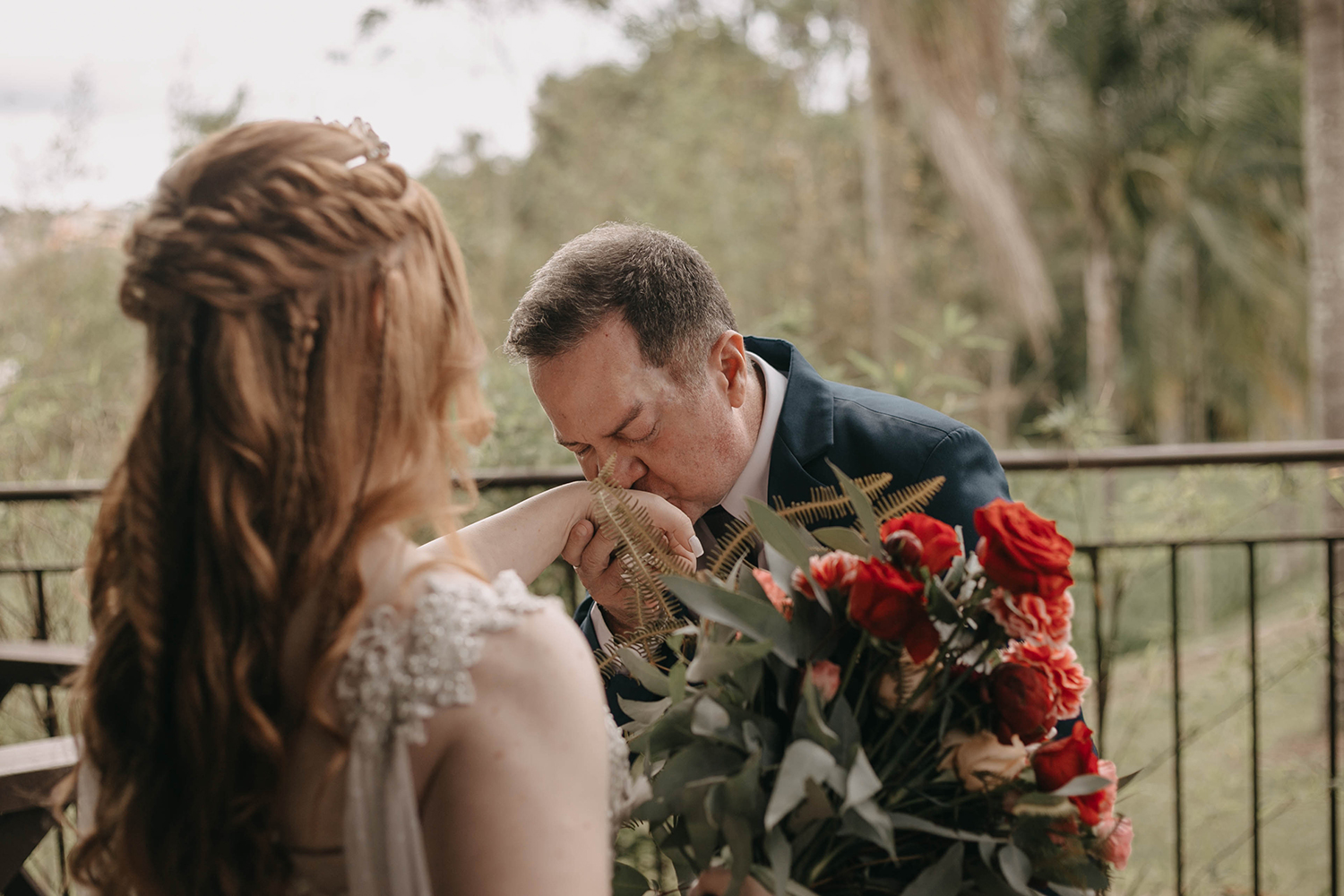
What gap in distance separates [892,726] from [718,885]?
214mm

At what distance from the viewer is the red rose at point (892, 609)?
0.87m

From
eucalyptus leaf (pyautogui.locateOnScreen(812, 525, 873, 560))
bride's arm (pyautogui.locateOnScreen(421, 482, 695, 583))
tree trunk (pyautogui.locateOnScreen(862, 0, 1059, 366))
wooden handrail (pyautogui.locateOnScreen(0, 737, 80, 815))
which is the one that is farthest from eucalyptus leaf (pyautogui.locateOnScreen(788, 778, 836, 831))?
tree trunk (pyautogui.locateOnScreen(862, 0, 1059, 366))

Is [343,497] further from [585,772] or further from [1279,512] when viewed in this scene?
[1279,512]

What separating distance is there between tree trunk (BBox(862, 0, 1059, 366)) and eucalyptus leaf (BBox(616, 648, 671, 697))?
3192mm

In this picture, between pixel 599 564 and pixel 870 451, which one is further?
pixel 870 451

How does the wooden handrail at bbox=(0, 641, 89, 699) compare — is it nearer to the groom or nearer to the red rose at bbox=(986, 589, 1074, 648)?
the groom

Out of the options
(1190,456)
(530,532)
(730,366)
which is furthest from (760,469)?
(1190,456)

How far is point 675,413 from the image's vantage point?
5.35ft

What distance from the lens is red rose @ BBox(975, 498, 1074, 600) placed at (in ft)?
2.79

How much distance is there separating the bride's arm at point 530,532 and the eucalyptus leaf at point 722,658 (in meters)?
0.54

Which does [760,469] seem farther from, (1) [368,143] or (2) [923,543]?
(1) [368,143]

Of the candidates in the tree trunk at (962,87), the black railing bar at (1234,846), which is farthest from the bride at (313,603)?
the tree trunk at (962,87)

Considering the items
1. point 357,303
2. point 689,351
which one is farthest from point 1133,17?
point 357,303

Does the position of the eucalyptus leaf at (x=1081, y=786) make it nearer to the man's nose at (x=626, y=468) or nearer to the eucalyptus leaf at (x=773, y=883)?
the eucalyptus leaf at (x=773, y=883)
